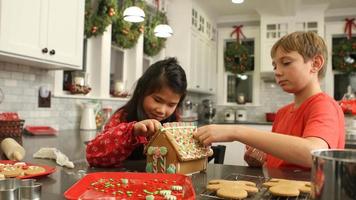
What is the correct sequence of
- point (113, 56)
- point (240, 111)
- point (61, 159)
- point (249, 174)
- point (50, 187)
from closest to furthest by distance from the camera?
point (50, 187) < point (249, 174) < point (61, 159) < point (113, 56) < point (240, 111)

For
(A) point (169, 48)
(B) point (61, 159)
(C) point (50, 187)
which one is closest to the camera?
(C) point (50, 187)

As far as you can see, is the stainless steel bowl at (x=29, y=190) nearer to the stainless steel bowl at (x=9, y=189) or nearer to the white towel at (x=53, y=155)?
the stainless steel bowl at (x=9, y=189)

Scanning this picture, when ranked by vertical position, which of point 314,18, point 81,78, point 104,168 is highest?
point 314,18

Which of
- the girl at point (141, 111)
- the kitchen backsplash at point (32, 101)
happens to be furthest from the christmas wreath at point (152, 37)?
the girl at point (141, 111)

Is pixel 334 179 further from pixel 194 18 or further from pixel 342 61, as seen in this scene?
pixel 342 61

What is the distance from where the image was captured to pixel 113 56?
3.58m

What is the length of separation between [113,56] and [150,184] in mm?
2875

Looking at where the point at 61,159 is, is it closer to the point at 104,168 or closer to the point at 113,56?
the point at 104,168

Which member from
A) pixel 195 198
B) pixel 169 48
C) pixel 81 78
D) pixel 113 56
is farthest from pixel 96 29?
pixel 195 198

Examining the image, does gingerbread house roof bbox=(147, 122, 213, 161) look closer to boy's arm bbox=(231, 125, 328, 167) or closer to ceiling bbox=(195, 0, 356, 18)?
boy's arm bbox=(231, 125, 328, 167)

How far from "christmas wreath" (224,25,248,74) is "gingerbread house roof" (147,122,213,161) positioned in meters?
4.60

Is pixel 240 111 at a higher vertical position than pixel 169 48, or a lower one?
lower

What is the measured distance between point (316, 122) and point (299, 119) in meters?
0.18

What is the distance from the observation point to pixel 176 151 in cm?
96
